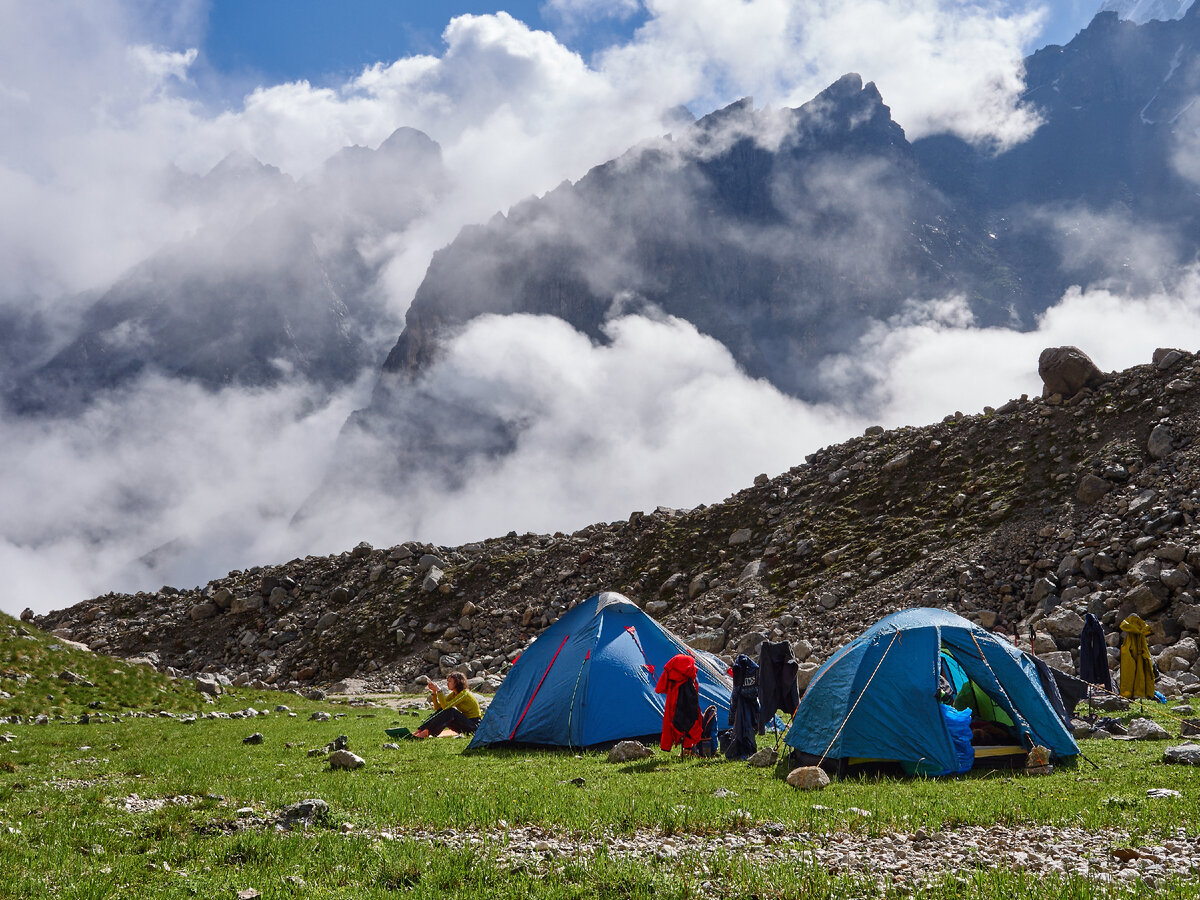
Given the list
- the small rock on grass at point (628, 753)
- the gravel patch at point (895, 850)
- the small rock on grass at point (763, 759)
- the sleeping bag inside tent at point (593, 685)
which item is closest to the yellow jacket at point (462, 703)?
the sleeping bag inside tent at point (593, 685)

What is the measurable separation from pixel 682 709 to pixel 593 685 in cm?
272

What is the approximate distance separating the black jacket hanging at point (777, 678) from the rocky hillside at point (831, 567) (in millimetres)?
9336

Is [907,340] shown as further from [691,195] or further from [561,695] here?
[561,695]

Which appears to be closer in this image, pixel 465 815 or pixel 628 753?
pixel 465 815

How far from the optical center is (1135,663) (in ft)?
65.5

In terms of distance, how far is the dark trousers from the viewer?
70.0ft

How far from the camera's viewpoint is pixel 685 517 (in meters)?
55.1

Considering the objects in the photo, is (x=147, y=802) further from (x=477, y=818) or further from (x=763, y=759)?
(x=763, y=759)

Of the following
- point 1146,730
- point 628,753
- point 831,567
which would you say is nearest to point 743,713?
point 628,753

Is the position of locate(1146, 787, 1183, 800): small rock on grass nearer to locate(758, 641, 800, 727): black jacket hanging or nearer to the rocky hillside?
locate(758, 641, 800, 727): black jacket hanging

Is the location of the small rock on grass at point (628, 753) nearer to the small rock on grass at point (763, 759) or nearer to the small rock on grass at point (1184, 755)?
the small rock on grass at point (763, 759)

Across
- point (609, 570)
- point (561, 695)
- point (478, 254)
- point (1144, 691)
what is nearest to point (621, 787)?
point (561, 695)

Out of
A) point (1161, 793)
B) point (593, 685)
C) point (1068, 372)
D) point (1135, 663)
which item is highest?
point (1068, 372)

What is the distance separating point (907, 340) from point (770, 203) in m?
47.7
